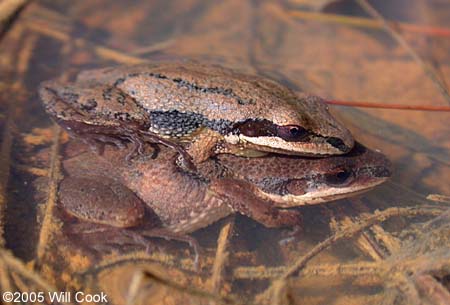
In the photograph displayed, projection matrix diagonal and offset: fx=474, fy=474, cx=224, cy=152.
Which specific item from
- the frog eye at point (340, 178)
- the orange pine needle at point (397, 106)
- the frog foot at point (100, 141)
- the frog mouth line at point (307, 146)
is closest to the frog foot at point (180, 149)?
the frog foot at point (100, 141)

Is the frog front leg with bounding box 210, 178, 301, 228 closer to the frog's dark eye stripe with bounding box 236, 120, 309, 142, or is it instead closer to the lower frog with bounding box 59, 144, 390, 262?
the lower frog with bounding box 59, 144, 390, 262

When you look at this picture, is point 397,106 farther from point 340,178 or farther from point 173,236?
point 173,236

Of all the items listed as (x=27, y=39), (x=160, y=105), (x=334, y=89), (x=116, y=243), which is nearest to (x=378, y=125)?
(x=334, y=89)

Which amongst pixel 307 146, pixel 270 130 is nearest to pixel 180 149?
pixel 270 130

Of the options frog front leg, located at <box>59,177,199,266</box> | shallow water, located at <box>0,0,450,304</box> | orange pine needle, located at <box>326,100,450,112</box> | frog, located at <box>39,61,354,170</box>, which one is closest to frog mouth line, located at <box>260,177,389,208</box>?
shallow water, located at <box>0,0,450,304</box>

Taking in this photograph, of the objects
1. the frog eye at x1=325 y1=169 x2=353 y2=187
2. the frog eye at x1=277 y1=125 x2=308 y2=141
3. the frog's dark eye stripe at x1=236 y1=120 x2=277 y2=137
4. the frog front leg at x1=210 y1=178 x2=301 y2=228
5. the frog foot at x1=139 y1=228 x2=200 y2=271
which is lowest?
the frog foot at x1=139 y1=228 x2=200 y2=271

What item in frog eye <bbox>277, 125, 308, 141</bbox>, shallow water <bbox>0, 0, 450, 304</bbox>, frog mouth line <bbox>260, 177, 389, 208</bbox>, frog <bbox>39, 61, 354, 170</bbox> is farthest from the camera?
frog mouth line <bbox>260, 177, 389, 208</bbox>
